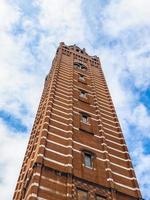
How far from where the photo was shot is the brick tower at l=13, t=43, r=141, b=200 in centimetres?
2294

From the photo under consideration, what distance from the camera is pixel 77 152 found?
2700 centimetres

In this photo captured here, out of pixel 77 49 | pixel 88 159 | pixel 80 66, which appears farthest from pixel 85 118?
pixel 77 49

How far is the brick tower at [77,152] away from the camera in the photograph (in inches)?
903

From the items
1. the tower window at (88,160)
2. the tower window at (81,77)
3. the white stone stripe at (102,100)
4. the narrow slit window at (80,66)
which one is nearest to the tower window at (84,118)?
the tower window at (88,160)

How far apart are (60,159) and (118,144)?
802 cm

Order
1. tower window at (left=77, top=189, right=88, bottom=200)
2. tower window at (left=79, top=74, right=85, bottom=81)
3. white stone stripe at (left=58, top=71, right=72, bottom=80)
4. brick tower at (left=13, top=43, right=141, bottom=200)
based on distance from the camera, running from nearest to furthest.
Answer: tower window at (left=77, top=189, right=88, bottom=200), brick tower at (left=13, top=43, right=141, bottom=200), white stone stripe at (left=58, top=71, right=72, bottom=80), tower window at (left=79, top=74, right=85, bottom=81)

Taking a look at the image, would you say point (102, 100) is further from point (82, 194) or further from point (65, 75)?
point (82, 194)

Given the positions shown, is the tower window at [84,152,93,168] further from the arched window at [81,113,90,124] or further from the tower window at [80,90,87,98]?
the tower window at [80,90,87,98]

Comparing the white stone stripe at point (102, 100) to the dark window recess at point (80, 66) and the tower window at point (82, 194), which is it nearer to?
the dark window recess at point (80, 66)

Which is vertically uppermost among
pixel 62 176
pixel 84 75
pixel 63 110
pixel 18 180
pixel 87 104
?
pixel 84 75

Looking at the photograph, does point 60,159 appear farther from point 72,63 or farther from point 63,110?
point 72,63

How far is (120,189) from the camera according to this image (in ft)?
82.5

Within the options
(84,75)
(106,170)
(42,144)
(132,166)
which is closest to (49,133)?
(42,144)

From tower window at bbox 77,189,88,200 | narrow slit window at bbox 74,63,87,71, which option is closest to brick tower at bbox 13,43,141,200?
tower window at bbox 77,189,88,200
